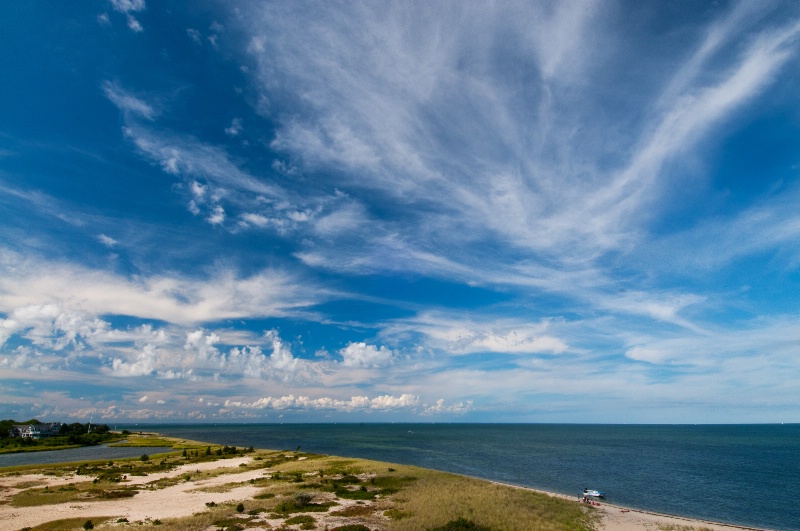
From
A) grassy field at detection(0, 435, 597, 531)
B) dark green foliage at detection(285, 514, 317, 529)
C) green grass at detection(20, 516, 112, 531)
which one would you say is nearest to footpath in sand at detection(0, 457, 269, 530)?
grassy field at detection(0, 435, 597, 531)

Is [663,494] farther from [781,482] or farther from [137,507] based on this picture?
[137,507]

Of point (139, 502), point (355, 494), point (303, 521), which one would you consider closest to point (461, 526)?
point (303, 521)

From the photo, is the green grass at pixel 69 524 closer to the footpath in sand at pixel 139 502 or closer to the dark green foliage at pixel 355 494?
the footpath in sand at pixel 139 502

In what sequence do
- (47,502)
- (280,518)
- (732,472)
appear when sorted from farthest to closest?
1. (732,472)
2. (47,502)
3. (280,518)

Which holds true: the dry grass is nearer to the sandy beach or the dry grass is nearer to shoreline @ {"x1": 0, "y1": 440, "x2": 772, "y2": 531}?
shoreline @ {"x1": 0, "y1": 440, "x2": 772, "y2": 531}

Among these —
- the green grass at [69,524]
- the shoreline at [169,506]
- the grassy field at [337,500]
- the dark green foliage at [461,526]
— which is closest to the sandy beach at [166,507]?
the shoreline at [169,506]

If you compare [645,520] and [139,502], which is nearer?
[645,520]

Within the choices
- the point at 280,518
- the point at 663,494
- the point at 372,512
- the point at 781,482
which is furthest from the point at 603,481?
the point at 280,518

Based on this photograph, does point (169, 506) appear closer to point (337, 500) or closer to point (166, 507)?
point (166, 507)
